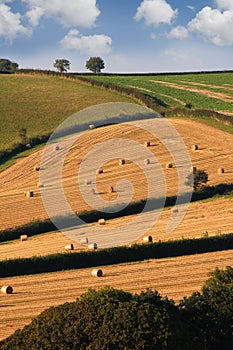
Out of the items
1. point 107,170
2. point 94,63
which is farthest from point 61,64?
point 107,170

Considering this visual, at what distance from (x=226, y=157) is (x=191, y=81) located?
6144 cm

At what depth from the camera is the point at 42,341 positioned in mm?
22000

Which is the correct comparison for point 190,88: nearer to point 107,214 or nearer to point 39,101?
point 39,101

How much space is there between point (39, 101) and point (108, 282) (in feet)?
212

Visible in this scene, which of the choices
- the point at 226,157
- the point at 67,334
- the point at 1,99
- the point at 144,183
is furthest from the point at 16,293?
the point at 1,99

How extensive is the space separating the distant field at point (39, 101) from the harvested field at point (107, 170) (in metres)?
9.68

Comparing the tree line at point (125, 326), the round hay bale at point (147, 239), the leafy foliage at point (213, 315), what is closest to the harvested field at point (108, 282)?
the round hay bale at point (147, 239)

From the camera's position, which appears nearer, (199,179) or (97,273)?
(97,273)

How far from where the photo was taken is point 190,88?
372ft

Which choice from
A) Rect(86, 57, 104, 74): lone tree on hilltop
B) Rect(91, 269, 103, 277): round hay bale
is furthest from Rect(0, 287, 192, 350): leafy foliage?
Rect(86, 57, 104, 74): lone tree on hilltop

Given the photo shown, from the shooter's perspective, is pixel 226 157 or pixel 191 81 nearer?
pixel 226 157

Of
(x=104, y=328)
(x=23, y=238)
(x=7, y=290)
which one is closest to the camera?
(x=104, y=328)

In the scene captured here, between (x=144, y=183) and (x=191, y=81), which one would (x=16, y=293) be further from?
(x=191, y=81)

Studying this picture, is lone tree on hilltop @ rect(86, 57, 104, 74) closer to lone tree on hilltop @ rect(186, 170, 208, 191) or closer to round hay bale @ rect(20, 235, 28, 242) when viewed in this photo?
lone tree on hilltop @ rect(186, 170, 208, 191)
